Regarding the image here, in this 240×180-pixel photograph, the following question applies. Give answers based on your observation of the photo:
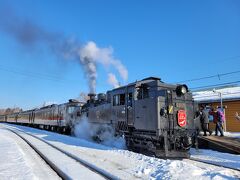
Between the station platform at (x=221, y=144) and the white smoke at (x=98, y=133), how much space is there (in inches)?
165

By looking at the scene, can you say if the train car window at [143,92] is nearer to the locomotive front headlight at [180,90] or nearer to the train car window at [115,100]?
the locomotive front headlight at [180,90]

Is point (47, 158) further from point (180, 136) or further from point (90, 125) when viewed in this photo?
point (90, 125)

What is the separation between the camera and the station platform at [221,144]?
1126 centimetres

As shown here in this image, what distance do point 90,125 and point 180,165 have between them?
34.4 ft

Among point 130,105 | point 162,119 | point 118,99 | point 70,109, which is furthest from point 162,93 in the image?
point 70,109

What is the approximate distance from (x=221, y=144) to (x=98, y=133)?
22.7 feet

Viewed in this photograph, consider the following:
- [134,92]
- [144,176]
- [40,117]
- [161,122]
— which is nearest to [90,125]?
[134,92]

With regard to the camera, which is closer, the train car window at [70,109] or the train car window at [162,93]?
the train car window at [162,93]

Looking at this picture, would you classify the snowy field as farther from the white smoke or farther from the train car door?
the white smoke

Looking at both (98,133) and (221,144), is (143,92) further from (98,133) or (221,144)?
(98,133)

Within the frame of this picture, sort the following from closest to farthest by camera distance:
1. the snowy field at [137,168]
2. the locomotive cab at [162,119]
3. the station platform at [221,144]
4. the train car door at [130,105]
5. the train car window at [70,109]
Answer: the snowy field at [137,168]
the locomotive cab at [162,119]
the station platform at [221,144]
the train car door at [130,105]
the train car window at [70,109]

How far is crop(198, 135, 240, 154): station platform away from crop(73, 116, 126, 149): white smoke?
419cm

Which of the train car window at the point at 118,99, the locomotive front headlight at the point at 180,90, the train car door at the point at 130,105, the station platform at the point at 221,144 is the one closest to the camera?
the locomotive front headlight at the point at 180,90

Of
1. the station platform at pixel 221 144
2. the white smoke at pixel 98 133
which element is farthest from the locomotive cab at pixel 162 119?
the station platform at pixel 221 144
